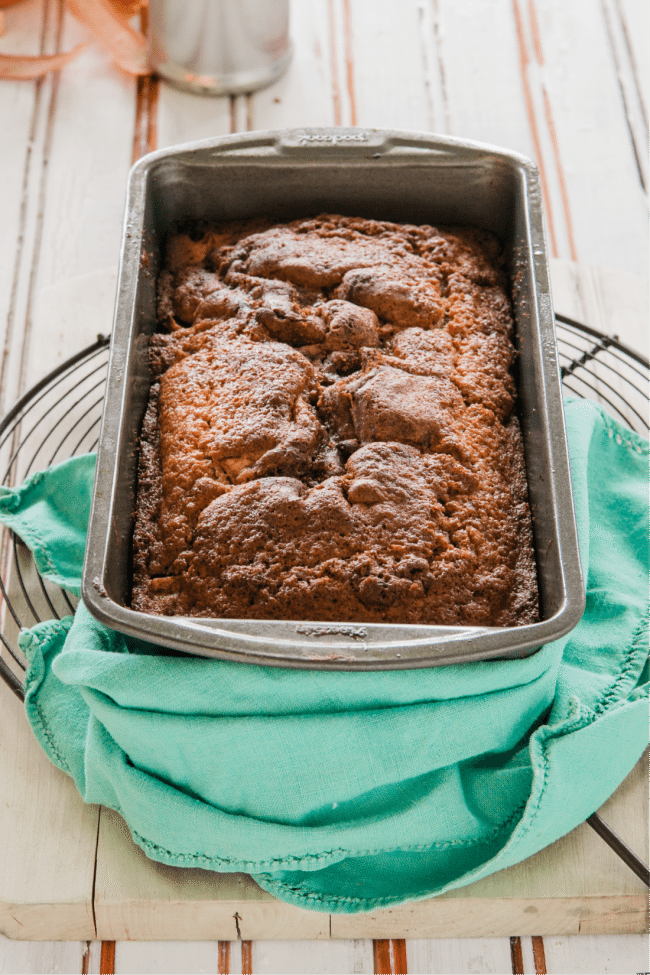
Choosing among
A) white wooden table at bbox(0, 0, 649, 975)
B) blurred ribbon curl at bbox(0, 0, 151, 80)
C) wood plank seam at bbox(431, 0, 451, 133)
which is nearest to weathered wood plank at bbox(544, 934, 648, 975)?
white wooden table at bbox(0, 0, 649, 975)

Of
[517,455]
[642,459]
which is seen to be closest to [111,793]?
[517,455]

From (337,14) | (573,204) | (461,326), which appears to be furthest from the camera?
(337,14)

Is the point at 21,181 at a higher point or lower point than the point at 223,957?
higher

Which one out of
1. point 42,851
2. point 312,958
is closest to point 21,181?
point 42,851

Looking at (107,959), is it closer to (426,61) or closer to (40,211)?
(40,211)

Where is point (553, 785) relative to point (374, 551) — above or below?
below

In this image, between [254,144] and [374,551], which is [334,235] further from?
[374,551]

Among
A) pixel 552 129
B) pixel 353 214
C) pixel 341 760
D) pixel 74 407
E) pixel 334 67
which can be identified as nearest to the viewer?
pixel 341 760
